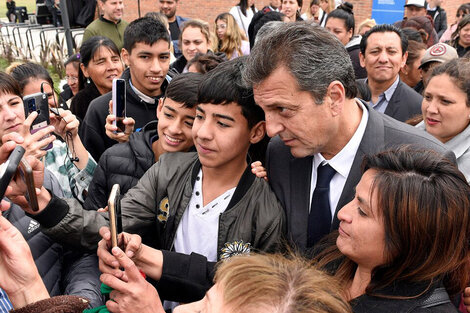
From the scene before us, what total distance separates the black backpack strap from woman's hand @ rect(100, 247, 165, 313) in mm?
855

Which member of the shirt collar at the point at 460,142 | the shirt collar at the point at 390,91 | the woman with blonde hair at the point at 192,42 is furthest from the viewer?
the woman with blonde hair at the point at 192,42

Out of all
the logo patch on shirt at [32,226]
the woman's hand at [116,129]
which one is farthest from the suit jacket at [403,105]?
the logo patch on shirt at [32,226]

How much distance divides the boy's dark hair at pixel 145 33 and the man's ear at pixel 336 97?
196cm

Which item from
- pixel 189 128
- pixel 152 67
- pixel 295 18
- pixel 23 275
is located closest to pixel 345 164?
pixel 189 128

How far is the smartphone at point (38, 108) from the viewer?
7.58 feet

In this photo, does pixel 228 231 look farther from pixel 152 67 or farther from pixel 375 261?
pixel 152 67

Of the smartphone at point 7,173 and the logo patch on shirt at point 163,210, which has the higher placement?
the smartphone at point 7,173

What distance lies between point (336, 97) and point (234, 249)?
2.50ft

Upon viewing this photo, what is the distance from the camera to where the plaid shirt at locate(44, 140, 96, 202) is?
2506 millimetres

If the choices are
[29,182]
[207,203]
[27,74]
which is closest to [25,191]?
[29,182]

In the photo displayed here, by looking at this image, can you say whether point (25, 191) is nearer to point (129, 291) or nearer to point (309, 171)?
point (129, 291)

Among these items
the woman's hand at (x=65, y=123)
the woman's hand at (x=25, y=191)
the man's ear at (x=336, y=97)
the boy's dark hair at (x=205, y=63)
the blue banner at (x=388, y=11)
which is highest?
the man's ear at (x=336, y=97)

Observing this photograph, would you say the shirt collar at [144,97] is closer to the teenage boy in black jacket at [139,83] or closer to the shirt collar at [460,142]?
the teenage boy in black jacket at [139,83]

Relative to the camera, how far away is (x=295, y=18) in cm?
820
